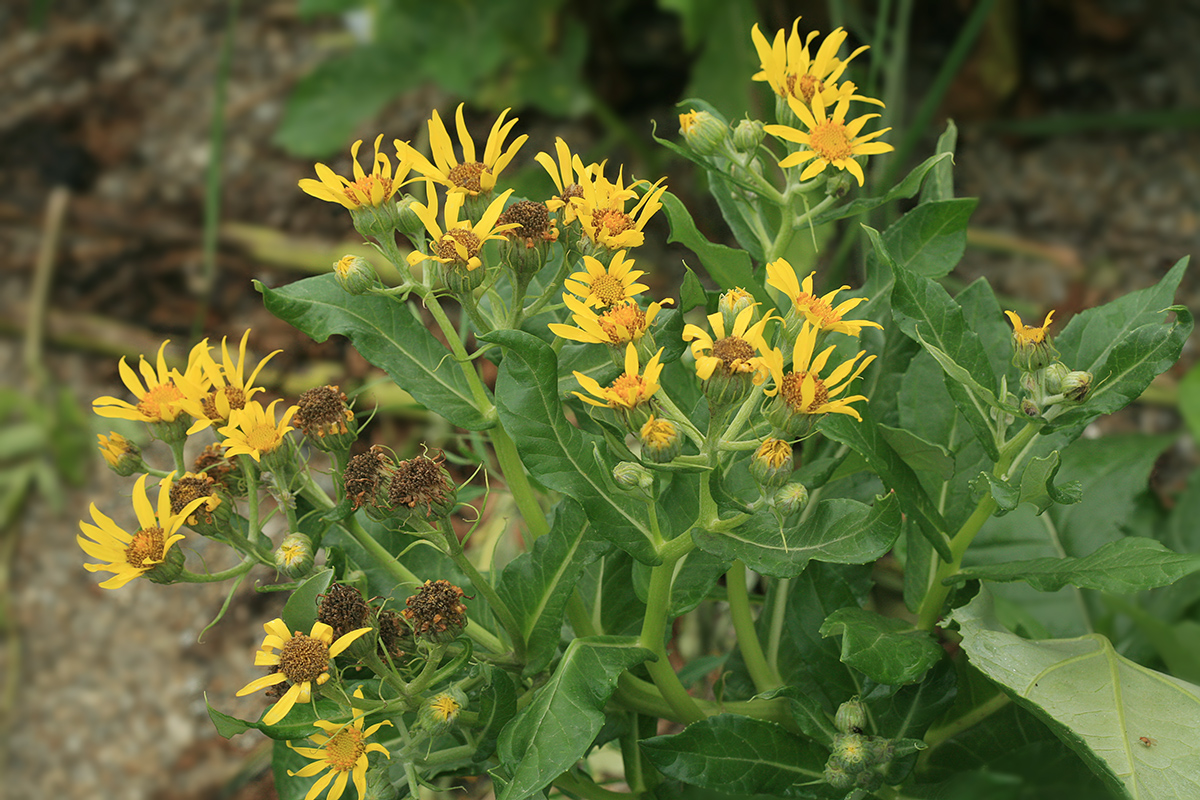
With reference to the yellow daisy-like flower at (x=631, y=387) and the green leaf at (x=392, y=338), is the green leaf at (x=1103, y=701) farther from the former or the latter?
the green leaf at (x=392, y=338)

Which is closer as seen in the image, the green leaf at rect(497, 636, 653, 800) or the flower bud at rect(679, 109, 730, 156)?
the green leaf at rect(497, 636, 653, 800)

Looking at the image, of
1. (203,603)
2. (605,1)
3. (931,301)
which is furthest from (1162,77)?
(203,603)

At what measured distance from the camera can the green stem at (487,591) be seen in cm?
75

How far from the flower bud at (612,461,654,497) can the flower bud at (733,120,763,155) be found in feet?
0.96

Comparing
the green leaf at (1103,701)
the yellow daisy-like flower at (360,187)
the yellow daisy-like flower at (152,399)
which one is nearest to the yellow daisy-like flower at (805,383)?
the green leaf at (1103,701)

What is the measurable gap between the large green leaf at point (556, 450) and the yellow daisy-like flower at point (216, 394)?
0.61 feet

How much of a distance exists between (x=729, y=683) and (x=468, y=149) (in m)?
0.53

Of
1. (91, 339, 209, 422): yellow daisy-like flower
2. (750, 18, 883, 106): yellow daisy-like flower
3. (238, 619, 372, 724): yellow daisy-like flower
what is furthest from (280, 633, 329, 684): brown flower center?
(750, 18, 883, 106): yellow daisy-like flower

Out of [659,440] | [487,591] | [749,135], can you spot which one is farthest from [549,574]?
[749,135]

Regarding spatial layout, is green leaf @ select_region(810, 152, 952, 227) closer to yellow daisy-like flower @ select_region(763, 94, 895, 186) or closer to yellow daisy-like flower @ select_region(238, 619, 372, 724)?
yellow daisy-like flower @ select_region(763, 94, 895, 186)

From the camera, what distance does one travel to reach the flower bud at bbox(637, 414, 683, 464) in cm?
67

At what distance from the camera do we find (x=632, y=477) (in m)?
0.68

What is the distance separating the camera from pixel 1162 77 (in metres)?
2.22

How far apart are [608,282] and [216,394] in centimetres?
31
